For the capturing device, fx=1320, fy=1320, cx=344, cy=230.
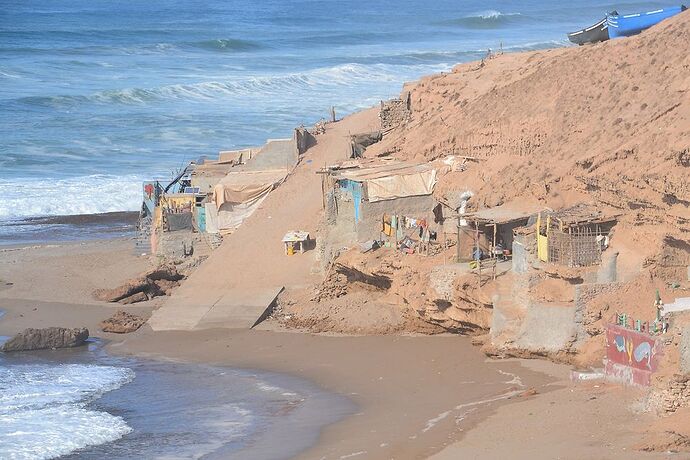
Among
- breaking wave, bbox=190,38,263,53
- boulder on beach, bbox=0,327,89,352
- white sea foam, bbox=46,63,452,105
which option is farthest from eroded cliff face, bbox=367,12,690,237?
breaking wave, bbox=190,38,263,53

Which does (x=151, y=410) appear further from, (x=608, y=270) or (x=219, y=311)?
(x=608, y=270)

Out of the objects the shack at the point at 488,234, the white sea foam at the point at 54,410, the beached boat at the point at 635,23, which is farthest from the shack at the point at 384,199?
the beached boat at the point at 635,23

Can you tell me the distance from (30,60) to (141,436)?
52.8 m

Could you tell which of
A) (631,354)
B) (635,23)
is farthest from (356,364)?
Answer: (635,23)

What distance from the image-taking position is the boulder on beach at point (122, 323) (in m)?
25.2

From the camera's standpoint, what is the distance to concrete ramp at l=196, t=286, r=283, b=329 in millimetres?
24812

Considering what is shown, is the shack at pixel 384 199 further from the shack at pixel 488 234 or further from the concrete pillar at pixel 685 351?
the concrete pillar at pixel 685 351

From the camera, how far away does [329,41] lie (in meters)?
80.0

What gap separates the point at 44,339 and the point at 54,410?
4.16 metres

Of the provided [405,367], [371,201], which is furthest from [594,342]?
[371,201]

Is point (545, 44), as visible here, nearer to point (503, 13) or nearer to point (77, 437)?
point (503, 13)

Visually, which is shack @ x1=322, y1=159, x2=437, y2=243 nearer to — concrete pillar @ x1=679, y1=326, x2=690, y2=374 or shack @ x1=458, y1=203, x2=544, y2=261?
shack @ x1=458, y1=203, x2=544, y2=261

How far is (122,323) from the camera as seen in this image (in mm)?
25531

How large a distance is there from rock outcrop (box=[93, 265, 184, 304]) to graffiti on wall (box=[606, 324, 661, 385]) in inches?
464
